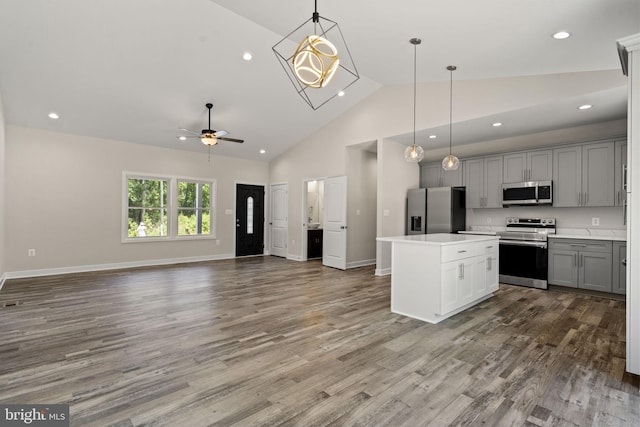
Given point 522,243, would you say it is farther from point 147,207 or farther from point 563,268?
point 147,207

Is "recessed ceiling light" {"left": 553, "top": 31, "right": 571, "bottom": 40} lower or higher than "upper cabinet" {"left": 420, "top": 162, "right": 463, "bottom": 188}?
higher

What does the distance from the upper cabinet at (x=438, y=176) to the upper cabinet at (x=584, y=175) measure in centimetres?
165

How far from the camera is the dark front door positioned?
8586mm

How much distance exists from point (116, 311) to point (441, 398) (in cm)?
363

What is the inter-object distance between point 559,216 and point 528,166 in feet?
3.24

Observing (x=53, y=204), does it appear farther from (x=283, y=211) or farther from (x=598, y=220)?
(x=598, y=220)

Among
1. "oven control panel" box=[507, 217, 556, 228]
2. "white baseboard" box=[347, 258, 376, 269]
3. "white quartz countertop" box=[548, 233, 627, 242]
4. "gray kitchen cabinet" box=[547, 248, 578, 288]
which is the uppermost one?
"oven control panel" box=[507, 217, 556, 228]

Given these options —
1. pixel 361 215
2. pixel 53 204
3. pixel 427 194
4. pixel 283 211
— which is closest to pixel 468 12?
pixel 427 194

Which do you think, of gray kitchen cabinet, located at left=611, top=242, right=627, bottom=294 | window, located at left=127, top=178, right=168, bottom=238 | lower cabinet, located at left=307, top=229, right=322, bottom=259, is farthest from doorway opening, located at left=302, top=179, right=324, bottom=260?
gray kitchen cabinet, located at left=611, top=242, right=627, bottom=294

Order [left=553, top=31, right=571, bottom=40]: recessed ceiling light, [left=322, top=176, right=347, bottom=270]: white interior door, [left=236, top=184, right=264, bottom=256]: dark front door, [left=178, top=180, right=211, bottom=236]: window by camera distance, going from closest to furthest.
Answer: [left=553, top=31, right=571, bottom=40]: recessed ceiling light, [left=322, top=176, right=347, bottom=270]: white interior door, [left=178, top=180, right=211, bottom=236]: window, [left=236, top=184, right=264, bottom=256]: dark front door

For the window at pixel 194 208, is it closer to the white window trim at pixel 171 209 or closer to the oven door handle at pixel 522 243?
the white window trim at pixel 171 209

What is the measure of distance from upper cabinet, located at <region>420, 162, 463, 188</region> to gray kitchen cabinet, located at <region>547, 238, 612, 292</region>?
2.09 m

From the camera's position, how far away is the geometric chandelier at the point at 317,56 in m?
2.35

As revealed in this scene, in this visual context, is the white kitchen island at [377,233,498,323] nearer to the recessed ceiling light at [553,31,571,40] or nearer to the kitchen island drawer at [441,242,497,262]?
the kitchen island drawer at [441,242,497,262]
